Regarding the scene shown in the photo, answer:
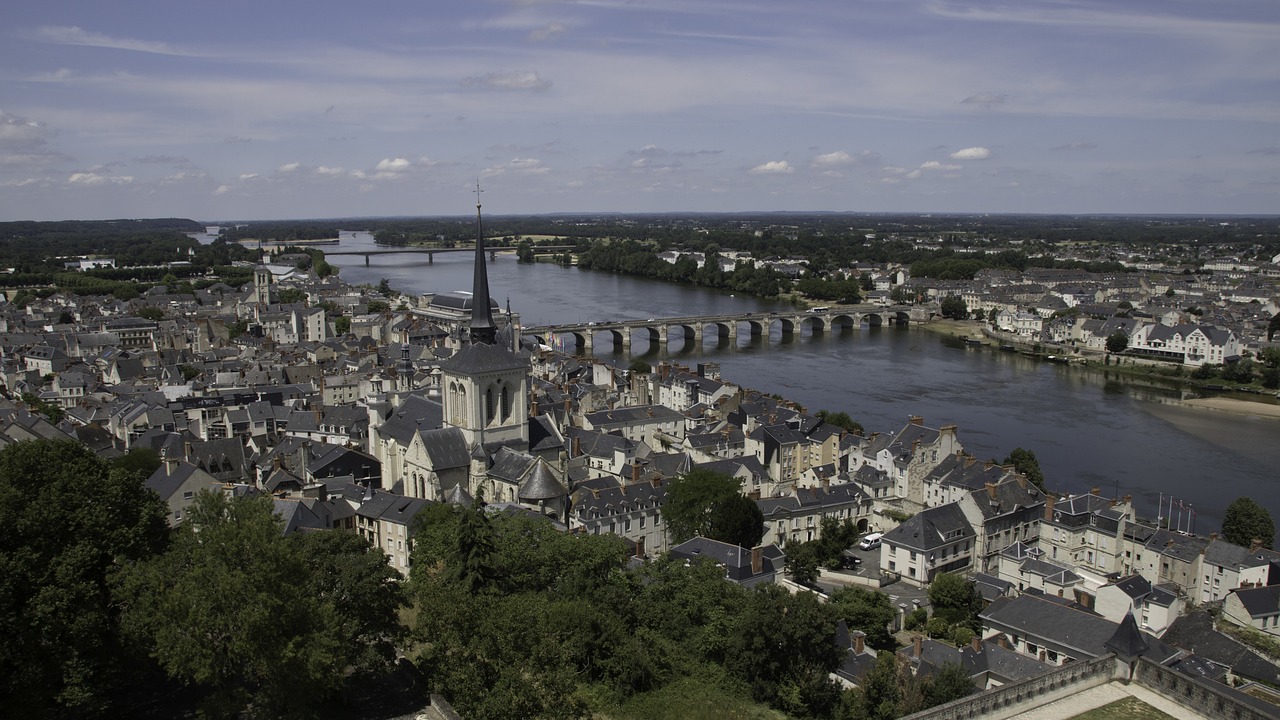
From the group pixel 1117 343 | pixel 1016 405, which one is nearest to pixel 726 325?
pixel 1117 343

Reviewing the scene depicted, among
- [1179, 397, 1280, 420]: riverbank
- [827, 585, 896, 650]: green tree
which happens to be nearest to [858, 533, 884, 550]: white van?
[827, 585, 896, 650]: green tree

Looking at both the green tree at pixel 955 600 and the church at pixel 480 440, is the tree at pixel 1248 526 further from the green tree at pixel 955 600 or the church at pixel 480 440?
the church at pixel 480 440

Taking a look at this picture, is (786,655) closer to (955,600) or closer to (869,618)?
(869,618)

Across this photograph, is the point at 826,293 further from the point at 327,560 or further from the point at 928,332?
the point at 327,560

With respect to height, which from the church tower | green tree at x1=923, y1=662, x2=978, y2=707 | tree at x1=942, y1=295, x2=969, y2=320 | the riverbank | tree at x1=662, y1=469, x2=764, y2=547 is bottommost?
the riverbank

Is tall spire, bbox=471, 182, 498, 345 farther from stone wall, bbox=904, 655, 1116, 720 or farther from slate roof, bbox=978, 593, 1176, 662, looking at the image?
stone wall, bbox=904, 655, 1116, 720

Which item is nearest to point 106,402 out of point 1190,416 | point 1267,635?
point 1267,635
